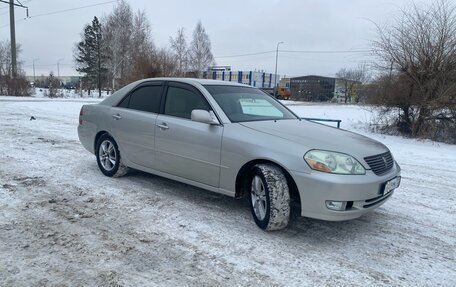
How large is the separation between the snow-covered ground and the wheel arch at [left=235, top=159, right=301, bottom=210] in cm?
34

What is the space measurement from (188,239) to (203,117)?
138 centimetres

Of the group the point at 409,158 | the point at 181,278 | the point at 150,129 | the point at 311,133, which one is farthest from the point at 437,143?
the point at 181,278

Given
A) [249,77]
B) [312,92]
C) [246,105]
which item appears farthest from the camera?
[312,92]

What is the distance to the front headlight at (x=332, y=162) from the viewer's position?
11.4 ft

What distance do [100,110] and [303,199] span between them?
371 cm

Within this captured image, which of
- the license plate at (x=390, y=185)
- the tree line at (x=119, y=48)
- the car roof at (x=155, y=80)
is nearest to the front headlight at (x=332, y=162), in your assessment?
the license plate at (x=390, y=185)

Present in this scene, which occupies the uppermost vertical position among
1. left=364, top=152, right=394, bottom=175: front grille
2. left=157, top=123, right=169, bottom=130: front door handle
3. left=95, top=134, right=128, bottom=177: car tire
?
left=157, top=123, right=169, bottom=130: front door handle

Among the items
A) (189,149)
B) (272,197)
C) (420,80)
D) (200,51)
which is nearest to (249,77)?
(200,51)

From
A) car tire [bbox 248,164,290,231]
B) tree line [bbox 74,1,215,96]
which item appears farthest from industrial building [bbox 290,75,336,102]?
car tire [bbox 248,164,290,231]

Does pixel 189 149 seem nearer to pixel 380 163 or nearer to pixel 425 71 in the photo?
pixel 380 163

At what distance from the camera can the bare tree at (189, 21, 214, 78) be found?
5363cm

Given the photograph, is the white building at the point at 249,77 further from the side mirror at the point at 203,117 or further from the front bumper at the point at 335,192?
the front bumper at the point at 335,192

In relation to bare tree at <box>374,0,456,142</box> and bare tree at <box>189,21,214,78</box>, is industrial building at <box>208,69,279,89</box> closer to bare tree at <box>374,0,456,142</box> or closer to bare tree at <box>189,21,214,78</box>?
bare tree at <box>189,21,214,78</box>

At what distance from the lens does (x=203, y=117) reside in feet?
→ 13.6
